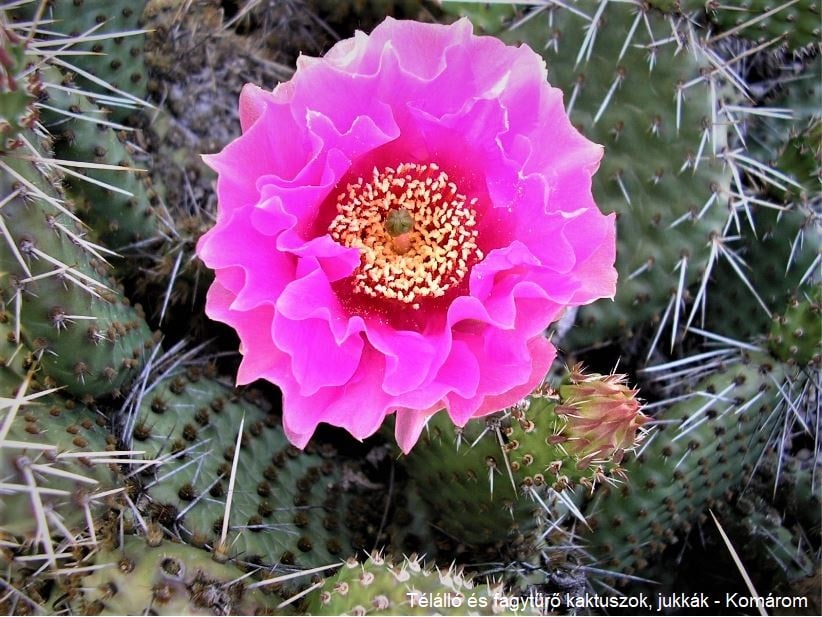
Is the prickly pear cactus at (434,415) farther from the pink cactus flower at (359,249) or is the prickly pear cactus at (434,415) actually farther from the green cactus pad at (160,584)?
the pink cactus flower at (359,249)

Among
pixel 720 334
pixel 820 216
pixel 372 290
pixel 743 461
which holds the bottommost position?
pixel 743 461

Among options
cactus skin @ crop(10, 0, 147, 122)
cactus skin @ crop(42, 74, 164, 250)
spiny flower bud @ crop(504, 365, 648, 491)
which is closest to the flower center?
spiny flower bud @ crop(504, 365, 648, 491)

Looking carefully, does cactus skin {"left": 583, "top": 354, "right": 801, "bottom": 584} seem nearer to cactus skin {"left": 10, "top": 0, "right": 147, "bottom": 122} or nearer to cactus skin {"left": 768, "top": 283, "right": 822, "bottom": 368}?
cactus skin {"left": 768, "top": 283, "right": 822, "bottom": 368}

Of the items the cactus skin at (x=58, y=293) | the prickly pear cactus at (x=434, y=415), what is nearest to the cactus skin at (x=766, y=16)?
the prickly pear cactus at (x=434, y=415)

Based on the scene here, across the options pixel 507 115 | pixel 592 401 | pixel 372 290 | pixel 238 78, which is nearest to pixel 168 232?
pixel 238 78

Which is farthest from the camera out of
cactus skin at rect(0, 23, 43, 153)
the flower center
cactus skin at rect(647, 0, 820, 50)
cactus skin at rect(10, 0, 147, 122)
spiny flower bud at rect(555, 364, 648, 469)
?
cactus skin at rect(647, 0, 820, 50)

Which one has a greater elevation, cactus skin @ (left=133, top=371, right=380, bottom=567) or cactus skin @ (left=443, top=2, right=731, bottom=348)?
cactus skin @ (left=443, top=2, right=731, bottom=348)

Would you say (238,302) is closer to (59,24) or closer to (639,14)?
(59,24)
